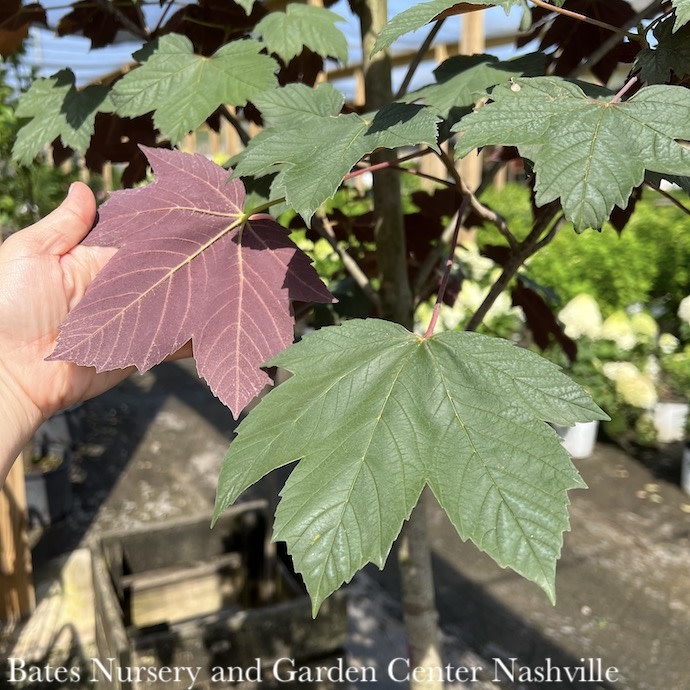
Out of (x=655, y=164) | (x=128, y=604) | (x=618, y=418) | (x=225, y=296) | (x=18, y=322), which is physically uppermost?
(x=655, y=164)

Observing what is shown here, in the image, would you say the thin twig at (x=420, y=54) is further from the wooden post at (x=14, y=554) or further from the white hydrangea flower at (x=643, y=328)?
the white hydrangea flower at (x=643, y=328)

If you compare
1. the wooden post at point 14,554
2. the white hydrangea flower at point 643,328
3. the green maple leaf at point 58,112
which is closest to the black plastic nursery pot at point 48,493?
the wooden post at point 14,554

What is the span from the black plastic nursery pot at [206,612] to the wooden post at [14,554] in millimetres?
439

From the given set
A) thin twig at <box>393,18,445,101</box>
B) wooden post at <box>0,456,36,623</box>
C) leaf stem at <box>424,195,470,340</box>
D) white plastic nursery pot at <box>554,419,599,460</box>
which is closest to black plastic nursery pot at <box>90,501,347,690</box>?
wooden post at <box>0,456,36,623</box>

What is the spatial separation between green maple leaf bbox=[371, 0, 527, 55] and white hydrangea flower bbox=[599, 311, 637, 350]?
291 cm

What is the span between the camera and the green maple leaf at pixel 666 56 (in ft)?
1.88

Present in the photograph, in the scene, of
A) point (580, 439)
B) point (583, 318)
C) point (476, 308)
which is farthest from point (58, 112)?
point (580, 439)

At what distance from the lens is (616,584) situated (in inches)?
94.7

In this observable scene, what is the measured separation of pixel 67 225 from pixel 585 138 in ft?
1.94

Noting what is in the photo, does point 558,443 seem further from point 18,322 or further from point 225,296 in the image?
point 18,322

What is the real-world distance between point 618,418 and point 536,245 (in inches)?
110

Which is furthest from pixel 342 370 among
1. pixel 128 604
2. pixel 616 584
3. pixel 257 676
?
pixel 616 584

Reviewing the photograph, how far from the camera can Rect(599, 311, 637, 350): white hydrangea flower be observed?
3217 millimetres

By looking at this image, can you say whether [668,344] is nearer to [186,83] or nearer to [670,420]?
[670,420]
